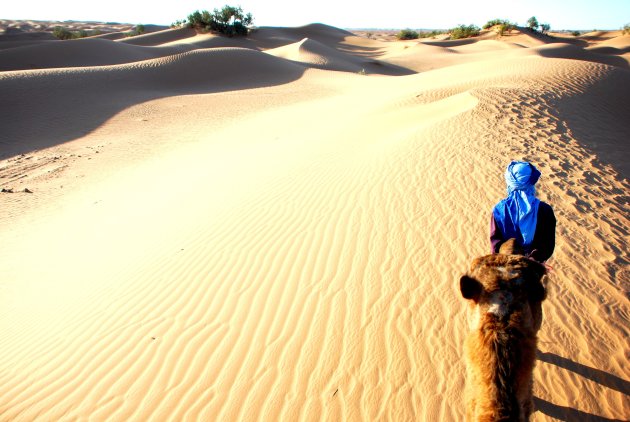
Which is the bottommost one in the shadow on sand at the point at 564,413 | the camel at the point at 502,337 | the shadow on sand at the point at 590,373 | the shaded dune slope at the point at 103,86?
the shaded dune slope at the point at 103,86

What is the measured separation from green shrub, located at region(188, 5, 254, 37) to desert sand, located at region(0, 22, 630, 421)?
1538 inches

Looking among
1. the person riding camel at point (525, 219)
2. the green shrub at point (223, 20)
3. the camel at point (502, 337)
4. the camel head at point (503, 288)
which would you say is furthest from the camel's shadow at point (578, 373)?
the green shrub at point (223, 20)

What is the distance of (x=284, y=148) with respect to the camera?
35.8 feet

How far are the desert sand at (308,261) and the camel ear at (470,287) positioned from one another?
169 cm

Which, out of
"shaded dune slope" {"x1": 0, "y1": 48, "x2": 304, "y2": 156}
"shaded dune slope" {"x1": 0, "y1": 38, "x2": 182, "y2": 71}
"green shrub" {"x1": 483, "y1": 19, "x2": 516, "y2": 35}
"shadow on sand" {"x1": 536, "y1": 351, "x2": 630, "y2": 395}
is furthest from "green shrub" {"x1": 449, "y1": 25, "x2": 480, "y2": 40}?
"shadow on sand" {"x1": 536, "y1": 351, "x2": 630, "y2": 395}

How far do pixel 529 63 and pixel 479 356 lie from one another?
1866 cm

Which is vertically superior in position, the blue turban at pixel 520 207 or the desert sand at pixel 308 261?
the blue turban at pixel 520 207

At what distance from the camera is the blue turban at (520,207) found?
9.31 feet

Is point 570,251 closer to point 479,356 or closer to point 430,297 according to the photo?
point 430,297

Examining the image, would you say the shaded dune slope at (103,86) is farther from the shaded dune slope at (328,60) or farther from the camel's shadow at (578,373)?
the camel's shadow at (578,373)

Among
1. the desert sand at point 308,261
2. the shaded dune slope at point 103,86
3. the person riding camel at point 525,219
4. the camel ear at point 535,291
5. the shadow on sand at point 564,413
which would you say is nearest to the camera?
the camel ear at point 535,291

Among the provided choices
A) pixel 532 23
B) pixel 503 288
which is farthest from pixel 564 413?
pixel 532 23

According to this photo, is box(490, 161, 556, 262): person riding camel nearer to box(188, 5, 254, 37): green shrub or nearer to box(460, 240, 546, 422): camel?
box(460, 240, 546, 422): camel

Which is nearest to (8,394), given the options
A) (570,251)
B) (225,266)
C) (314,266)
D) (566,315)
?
(225,266)
